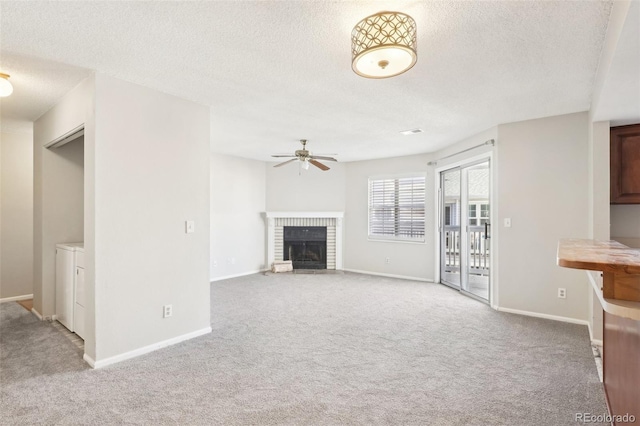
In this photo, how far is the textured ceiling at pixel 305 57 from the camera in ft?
6.26

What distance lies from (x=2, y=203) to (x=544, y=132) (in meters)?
7.30

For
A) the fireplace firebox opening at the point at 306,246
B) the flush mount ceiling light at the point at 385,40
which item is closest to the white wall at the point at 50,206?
the flush mount ceiling light at the point at 385,40

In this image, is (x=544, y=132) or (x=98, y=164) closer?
(x=98, y=164)

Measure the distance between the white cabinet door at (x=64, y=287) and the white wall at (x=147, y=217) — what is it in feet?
3.46

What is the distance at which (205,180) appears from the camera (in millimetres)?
3543

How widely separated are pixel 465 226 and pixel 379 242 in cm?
199

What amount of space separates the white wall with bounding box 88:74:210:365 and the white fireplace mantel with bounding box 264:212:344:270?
368cm

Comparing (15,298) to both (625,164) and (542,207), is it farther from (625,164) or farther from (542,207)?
(625,164)

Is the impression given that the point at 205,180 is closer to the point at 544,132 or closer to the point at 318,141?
the point at 318,141

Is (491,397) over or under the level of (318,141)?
under

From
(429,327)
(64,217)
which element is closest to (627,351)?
(429,327)

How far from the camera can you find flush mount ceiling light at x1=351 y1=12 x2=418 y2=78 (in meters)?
1.78

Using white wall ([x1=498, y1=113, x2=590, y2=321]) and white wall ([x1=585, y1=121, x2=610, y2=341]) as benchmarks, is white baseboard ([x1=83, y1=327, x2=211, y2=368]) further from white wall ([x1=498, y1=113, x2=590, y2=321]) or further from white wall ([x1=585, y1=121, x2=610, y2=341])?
white wall ([x1=585, y1=121, x2=610, y2=341])

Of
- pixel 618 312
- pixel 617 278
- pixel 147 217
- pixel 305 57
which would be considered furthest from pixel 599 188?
pixel 147 217
